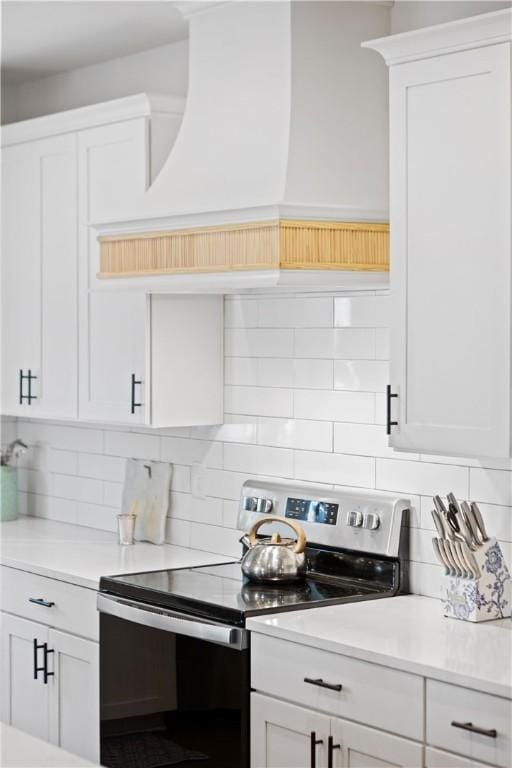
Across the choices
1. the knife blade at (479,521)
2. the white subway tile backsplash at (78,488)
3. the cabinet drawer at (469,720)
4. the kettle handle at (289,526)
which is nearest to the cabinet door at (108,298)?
the white subway tile backsplash at (78,488)

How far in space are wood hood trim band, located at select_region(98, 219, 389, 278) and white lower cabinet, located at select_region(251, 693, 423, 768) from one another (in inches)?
47.4

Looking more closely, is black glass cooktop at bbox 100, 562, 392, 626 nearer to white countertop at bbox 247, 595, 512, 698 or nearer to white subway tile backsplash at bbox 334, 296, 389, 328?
white countertop at bbox 247, 595, 512, 698

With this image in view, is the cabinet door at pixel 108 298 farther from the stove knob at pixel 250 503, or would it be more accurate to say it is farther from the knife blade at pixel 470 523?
the knife blade at pixel 470 523

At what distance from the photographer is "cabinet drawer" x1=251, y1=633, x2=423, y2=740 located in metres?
2.74

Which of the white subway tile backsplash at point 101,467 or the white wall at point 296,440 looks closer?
the white wall at point 296,440

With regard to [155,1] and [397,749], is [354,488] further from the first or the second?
[155,1]

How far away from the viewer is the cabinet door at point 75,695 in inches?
147

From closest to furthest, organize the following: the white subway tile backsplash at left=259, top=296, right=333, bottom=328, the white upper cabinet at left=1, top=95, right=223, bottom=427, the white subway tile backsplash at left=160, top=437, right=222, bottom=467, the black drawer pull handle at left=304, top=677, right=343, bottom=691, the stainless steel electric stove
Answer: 1. the black drawer pull handle at left=304, top=677, right=343, bottom=691
2. the stainless steel electric stove
3. the white subway tile backsplash at left=259, top=296, right=333, bottom=328
4. the white upper cabinet at left=1, top=95, right=223, bottom=427
5. the white subway tile backsplash at left=160, top=437, right=222, bottom=467

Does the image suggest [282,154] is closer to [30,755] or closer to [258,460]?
[258,460]

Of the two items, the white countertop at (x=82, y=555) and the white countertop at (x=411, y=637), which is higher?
the white countertop at (x=82, y=555)

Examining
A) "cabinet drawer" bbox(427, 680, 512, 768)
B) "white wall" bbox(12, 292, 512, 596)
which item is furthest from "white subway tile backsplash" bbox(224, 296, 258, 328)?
"cabinet drawer" bbox(427, 680, 512, 768)

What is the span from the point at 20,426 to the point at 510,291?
2991mm

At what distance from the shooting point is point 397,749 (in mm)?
2758

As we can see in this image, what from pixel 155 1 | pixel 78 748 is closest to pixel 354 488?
pixel 78 748
